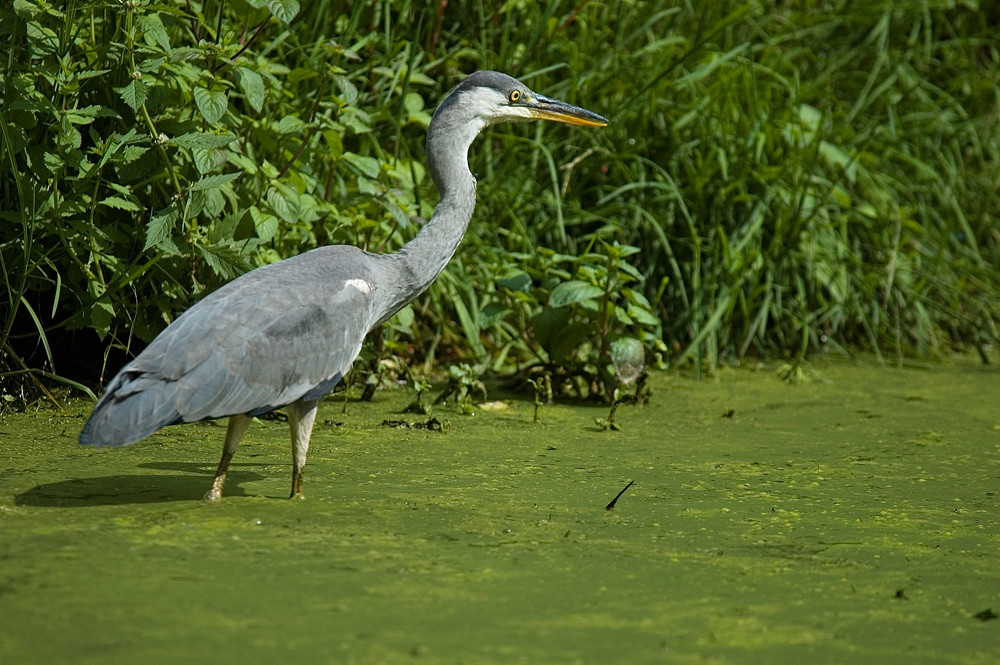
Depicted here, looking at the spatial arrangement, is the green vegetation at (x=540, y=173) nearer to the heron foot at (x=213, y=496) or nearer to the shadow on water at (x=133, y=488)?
the shadow on water at (x=133, y=488)

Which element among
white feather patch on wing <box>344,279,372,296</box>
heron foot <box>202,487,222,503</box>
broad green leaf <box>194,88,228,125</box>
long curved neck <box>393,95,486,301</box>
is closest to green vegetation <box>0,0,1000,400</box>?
broad green leaf <box>194,88,228,125</box>

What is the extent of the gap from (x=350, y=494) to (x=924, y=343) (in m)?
3.99

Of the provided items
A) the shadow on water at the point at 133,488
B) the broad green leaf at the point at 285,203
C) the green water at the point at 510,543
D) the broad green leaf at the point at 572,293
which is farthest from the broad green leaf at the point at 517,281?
the shadow on water at the point at 133,488

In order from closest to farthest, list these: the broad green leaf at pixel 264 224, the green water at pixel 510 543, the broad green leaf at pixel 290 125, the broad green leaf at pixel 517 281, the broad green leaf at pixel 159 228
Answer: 1. the green water at pixel 510 543
2. the broad green leaf at pixel 159 228
3. the broad green leaf at pixel 264 224
4. the broad green leaf at pixel 290 125
5. the broad green leaf at pixel 517 281

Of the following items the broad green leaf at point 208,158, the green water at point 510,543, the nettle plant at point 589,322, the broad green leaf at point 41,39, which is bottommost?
the green water at point 510,543

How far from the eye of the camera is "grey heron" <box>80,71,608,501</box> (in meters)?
3.16

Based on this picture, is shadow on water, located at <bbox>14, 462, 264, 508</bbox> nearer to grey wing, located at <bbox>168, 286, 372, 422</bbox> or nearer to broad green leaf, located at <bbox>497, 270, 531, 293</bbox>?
grey wing, located at <bbox>168, 286, 372, 422</bbox>

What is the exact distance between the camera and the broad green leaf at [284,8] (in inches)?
152

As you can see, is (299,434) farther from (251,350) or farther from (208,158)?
(208,158)

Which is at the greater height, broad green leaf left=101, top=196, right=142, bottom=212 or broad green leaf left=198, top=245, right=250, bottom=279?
broad green leaf left=101, top=196, right=142, bottom=212

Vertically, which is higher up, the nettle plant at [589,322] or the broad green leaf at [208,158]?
the broad green leaf at [208,158]

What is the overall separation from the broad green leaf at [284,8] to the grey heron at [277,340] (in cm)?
66

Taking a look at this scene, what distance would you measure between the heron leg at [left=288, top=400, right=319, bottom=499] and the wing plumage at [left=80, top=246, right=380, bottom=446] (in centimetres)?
4

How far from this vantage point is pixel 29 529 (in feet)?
9.48
